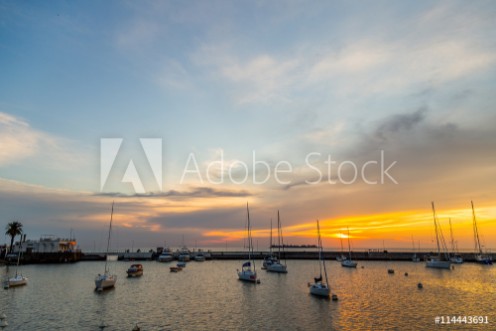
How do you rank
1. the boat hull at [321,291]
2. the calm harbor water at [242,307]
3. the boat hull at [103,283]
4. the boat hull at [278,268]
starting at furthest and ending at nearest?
the boat hull at [278,268]
the boat hull at [103,283]
the boat hull at [321,291]
the calm harbor water at [242,307]

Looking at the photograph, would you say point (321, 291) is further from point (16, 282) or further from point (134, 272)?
point (16, 282)

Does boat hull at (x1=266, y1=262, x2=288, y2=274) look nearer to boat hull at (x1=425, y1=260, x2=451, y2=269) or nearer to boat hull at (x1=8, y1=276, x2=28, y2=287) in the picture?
boat hull at (x1=425, y1=260, x2=451, y2=269)

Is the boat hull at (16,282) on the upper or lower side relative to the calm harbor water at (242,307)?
upper

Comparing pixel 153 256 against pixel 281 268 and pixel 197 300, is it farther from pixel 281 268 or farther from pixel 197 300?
pixel 197 300

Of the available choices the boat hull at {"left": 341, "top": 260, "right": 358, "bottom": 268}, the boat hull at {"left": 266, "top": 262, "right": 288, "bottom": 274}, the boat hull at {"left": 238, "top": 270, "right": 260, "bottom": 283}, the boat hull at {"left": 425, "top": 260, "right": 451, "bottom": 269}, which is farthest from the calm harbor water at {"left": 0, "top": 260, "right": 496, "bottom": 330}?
the boat hull at {"left": 341, "top": 260, "right": 358, "bottom": 268}

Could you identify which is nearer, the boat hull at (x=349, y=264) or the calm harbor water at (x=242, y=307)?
the calm harbor water at (x=242, y=307)

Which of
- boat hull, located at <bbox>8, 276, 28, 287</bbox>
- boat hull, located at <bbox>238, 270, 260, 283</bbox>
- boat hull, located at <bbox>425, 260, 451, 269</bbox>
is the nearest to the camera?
boat hull, located at <bbox>8, 276, 28, 287</bbox>

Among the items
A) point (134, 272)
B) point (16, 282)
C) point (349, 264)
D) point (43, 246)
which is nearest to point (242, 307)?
point (16, 282)

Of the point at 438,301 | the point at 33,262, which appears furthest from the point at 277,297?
the point at 33,262

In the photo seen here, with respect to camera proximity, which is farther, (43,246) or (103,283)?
(43,246)

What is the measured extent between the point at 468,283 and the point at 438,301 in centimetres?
2660

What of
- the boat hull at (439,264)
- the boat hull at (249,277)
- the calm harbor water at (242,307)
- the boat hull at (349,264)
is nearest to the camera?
the calm harbor water at (242,307)

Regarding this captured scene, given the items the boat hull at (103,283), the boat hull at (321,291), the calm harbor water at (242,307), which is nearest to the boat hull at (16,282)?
the calm harbor water at (242,307)

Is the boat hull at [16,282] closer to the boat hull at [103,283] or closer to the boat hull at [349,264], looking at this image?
the boat hull at [103,283]
